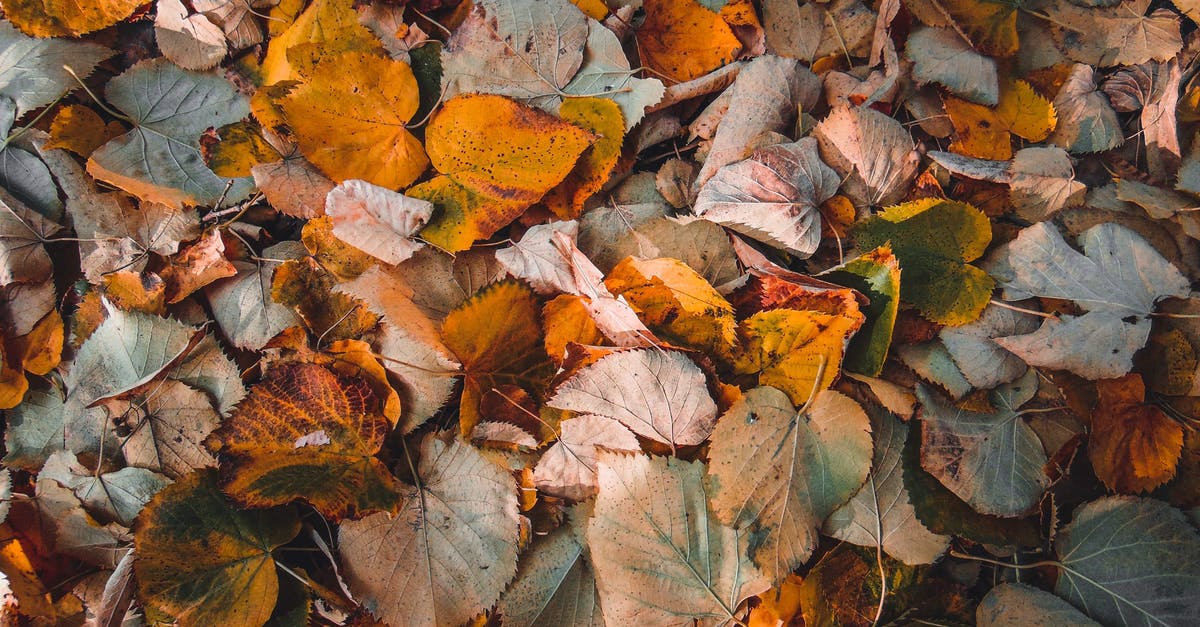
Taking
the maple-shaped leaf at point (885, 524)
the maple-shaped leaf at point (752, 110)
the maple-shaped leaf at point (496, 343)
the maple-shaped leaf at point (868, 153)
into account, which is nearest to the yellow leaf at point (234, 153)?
the maple-shaped leaf at point (496, 343)

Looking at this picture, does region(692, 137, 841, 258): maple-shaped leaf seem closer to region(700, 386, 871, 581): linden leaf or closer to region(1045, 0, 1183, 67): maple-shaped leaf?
region(700, 386, 871, 581): linden leaf

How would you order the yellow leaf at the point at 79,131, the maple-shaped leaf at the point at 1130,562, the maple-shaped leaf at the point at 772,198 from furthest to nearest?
the yellow leaf at the point at 79,131 < the maple-shaped leaf at the point at 772,198 < the maple-shaped leaf at the point at 1130,562

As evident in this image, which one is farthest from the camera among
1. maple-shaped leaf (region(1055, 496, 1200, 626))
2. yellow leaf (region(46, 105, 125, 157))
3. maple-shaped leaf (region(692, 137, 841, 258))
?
yellow leaf (region(46, 105, 125, 157))

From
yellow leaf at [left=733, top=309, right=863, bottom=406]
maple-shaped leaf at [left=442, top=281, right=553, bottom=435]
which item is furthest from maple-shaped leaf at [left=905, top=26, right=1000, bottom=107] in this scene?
maple-shaped leaf at [left=442, top=281, right=553, bottom=435]

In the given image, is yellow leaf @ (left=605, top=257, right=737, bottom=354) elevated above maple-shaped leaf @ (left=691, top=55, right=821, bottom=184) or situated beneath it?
situated beneath

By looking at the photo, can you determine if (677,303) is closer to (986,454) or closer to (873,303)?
(873,303)

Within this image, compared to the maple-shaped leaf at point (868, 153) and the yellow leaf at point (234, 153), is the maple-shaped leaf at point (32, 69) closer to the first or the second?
the yellow leaf at point (234, 153)

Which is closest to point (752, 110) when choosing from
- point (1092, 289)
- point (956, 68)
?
point (956, 68)
